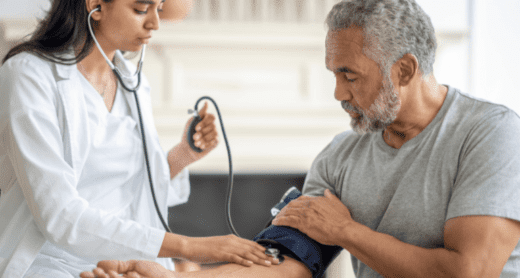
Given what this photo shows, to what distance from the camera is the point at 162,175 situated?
137 centimetres

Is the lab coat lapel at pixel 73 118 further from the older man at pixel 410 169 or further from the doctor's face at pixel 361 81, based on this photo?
the doctor's face at pixel 361 81

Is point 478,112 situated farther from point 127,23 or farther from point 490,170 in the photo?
point 127,23

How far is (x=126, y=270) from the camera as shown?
2.88 feet

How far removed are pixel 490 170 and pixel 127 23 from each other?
934mm

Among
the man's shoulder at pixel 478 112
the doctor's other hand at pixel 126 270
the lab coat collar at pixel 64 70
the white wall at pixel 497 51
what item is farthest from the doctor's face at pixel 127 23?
the white wall at pixel 497 51

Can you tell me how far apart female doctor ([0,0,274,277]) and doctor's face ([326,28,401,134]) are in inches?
17.3

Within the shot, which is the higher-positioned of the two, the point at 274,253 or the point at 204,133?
the point at 204,133

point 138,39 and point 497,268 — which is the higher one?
point 138,39

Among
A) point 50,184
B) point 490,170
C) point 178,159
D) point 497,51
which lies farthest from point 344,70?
point 497,51

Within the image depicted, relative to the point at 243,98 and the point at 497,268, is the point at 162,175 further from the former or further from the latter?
the point at 243,98

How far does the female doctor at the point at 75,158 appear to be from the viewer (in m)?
1.02

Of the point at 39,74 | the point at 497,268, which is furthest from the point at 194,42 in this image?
the point at 497,268

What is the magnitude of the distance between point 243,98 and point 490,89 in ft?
5.47

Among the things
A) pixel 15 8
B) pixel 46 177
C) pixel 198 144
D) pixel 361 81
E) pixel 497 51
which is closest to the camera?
pixel 46 177
